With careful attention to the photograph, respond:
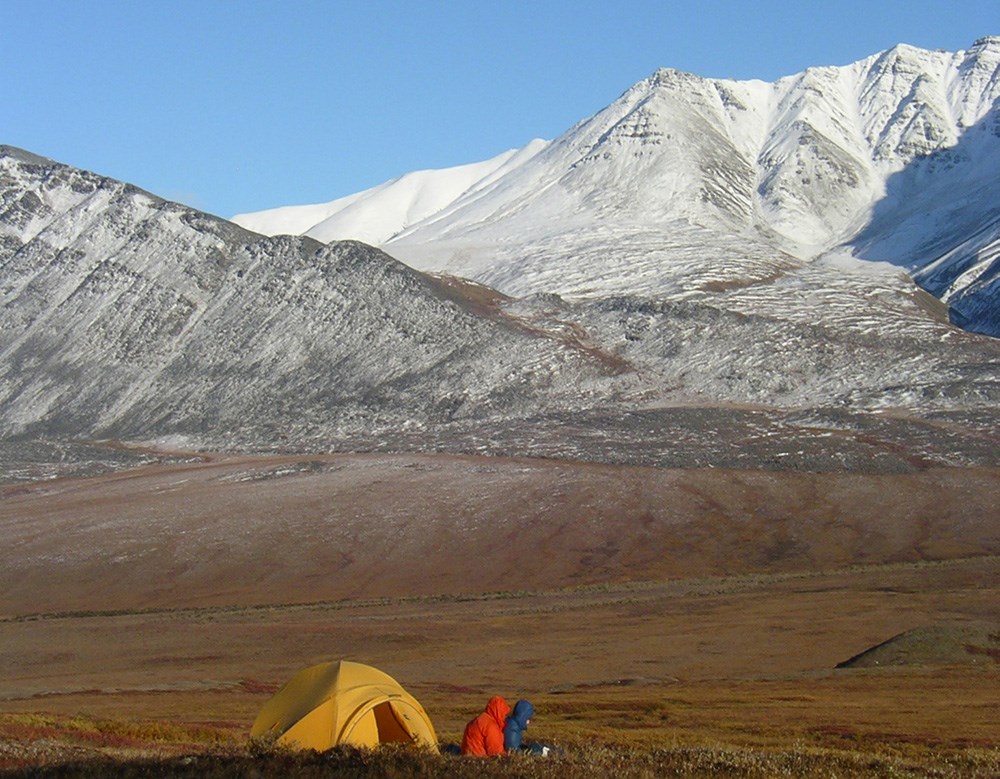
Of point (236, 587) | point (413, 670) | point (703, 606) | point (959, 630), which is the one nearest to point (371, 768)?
point (413, 670)

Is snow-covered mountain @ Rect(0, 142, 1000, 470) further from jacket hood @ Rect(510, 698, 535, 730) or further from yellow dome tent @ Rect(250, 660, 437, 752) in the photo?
jacket hood @ Rect(510, 698, 535, 730)

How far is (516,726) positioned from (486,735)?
0.50 m

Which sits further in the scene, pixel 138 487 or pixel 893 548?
pixel 138 487

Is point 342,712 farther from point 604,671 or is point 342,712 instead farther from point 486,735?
point 604,671

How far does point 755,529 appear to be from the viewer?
97.2 metres

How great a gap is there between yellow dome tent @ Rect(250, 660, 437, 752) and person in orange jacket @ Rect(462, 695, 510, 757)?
1850 millimetres

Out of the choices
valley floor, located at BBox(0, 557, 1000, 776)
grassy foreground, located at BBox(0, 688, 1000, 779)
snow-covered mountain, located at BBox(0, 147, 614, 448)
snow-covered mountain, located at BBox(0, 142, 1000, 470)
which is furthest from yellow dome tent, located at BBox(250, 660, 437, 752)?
snow-covered mountain, located at BBox(0, 147, 614, 448)

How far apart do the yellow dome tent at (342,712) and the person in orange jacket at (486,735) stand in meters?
1.85

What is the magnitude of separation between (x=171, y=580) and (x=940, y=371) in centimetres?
9564

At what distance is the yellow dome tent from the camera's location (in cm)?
2367

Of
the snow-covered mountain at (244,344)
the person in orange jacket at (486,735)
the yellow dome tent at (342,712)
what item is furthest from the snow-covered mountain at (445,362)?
the person in orange jacket at (486,735)

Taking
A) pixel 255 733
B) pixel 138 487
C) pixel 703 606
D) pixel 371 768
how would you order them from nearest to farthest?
pixel 371 768 < pixel 255 733 < pixel 703 606 < pixel 138 487

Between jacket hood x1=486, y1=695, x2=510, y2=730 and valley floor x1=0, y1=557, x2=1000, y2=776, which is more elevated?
jacket hood x1=486, y1=695, x2=510, y2=730

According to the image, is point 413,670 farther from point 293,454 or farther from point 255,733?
point 293,454
